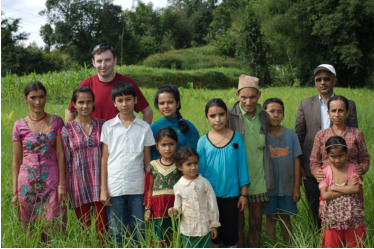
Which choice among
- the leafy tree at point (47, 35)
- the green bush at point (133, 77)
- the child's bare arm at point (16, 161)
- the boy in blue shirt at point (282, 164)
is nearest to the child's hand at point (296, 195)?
the boy in blue shirt at point (282, 164)

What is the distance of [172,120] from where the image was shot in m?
3.12

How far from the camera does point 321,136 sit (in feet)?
9.80

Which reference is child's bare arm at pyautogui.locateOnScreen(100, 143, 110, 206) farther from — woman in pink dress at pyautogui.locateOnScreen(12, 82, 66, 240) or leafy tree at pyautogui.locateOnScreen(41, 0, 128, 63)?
leafy tree at pyautogui.locateOnScreen(41, 0, 128, 63)

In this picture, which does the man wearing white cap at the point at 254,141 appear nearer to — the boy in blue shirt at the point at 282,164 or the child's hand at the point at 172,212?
the boy in blue shirt at the point at 282,164

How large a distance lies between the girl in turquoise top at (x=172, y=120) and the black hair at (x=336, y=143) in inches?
43.1

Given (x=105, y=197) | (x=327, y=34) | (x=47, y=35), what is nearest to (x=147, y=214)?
(x=105, y=197)

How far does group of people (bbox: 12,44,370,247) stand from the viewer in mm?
2732

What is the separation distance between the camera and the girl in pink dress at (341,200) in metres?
2.71

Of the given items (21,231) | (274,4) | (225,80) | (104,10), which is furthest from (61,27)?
(21,231)

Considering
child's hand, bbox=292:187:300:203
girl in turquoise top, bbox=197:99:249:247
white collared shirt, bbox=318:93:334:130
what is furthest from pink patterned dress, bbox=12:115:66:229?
white collared shirt, bbox=318:93:334:130

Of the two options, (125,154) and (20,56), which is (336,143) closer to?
(125,154)

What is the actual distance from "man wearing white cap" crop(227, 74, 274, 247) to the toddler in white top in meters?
0.49

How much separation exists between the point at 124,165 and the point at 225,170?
81 cm

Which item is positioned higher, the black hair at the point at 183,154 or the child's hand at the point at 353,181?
the black hair at the point at 183,154
